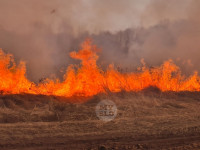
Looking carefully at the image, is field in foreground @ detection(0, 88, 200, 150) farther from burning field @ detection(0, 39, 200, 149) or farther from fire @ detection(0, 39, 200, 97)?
fire @ detection(0, 39, 200, 97)

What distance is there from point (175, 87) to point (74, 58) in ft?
59.0

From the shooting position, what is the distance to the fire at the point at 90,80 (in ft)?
89.9

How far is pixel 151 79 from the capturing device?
117 feet

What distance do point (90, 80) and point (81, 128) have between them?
1603 cm

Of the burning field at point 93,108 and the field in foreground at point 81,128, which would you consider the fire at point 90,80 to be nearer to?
the burning field at point 93,108

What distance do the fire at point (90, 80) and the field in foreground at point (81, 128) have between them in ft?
8.01

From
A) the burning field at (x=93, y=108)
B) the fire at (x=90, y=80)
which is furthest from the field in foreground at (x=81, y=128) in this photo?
the fire at (x=90, y=80)

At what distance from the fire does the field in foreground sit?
2443mm

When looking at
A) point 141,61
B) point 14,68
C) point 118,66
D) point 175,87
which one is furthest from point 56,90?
point 175,87

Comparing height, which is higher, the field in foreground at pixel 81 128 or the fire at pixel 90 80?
the fire at pixel 90 80

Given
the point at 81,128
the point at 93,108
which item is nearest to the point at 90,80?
the point at 93,108

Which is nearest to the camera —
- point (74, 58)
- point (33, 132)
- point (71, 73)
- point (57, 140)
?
point (57, 140)

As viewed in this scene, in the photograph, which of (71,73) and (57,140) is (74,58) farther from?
(57,140)

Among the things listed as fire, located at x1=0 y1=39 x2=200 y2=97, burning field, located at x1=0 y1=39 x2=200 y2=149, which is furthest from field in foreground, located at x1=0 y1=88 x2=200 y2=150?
A: fire, located at x1=0 y1=39 x2=200 y2=97
